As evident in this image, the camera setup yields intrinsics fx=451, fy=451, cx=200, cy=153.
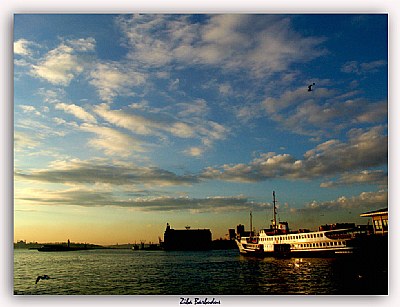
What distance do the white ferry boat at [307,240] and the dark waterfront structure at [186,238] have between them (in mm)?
572

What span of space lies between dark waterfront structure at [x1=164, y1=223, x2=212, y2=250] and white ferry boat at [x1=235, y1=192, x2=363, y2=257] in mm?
572

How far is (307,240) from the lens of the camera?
9.70 metres

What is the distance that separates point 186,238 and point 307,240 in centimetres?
364

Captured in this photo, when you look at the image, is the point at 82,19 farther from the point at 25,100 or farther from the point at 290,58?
the point at 290,58

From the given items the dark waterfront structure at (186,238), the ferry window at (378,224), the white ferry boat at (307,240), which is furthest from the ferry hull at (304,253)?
the ferry window at (378,224)

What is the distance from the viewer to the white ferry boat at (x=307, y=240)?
23.7 feet

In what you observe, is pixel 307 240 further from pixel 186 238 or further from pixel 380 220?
pixel 380 220

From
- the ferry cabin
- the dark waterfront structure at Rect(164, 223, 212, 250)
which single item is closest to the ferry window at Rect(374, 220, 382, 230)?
the ferry cabin

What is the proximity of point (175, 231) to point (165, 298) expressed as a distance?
1233 mm

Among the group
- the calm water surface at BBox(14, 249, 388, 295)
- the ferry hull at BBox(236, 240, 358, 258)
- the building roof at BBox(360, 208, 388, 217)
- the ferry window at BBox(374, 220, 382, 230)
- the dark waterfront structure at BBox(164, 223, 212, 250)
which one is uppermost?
the building roof at BBox(360, 208, 388, 217)

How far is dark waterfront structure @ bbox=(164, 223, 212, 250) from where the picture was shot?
686 cm

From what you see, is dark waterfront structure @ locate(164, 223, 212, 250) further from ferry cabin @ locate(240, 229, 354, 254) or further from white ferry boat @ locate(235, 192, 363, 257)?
ferry cabin @ locate(240, 229, 354, 254)

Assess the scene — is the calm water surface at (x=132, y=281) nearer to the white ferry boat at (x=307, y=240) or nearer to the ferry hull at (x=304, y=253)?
the white ferry boat at (x=307, y=240)

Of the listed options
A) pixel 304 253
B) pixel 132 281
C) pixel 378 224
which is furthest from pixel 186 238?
pixel 304 253
